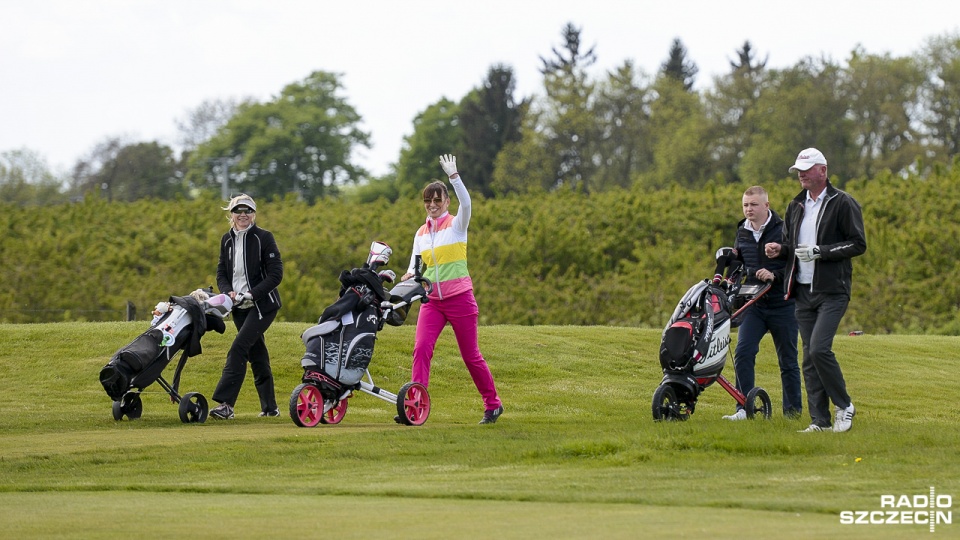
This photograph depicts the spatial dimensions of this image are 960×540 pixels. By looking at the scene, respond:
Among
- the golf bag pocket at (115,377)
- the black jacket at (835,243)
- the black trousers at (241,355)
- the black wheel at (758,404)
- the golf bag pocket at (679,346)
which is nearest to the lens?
the black jacket at (835,243)

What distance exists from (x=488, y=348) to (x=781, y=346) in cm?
693

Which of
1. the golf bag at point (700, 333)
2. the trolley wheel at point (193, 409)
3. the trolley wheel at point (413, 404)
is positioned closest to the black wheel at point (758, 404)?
the golf bag at point (700, 333)

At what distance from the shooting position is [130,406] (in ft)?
41.2

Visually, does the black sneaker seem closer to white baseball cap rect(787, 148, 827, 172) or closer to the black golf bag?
the black golf bag

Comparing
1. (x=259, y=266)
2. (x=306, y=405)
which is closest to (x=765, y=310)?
(x=306, y=405)

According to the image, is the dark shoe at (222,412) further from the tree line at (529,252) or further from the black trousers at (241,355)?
the tree line at (529,252)

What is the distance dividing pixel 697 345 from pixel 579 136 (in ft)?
268

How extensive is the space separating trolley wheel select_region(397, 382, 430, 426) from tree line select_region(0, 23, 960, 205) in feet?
207

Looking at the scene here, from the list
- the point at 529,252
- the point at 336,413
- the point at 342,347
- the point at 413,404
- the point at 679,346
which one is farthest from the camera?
the point at 529,252

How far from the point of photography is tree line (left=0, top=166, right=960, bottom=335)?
3225 cm

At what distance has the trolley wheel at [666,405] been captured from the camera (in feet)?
35.6

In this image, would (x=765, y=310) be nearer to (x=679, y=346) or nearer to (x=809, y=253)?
(x=679, y=346)

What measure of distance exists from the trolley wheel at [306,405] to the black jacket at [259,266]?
1441 millimetres

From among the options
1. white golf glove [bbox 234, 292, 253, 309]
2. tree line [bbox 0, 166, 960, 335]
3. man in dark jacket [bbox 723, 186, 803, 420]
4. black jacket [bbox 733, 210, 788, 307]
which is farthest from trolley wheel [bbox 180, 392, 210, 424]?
tree line [bbox 0, 166, 960, 335]
